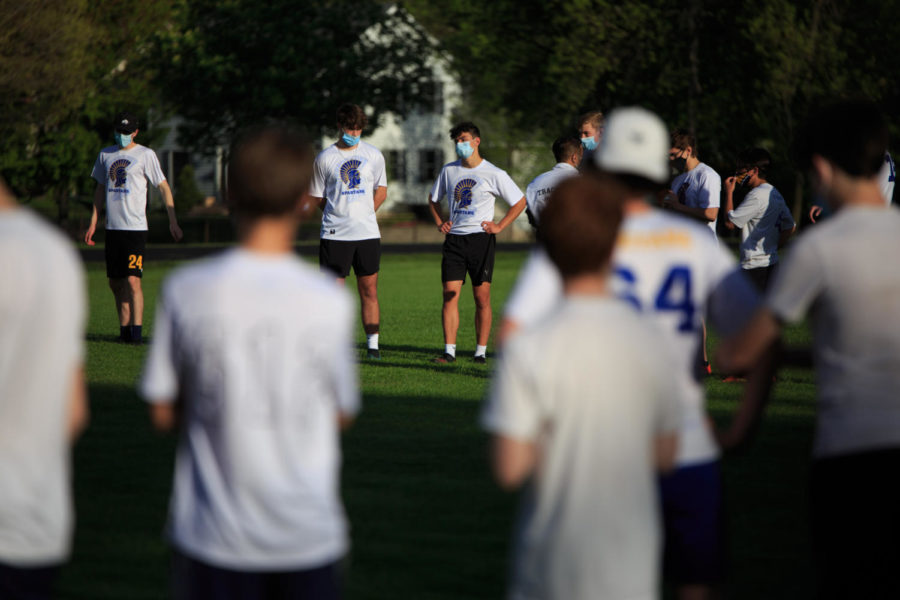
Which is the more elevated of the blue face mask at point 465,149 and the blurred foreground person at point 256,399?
the blue face mask at point 465,149

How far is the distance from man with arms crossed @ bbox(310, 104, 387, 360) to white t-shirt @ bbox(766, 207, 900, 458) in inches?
390

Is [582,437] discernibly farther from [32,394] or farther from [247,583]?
[32,394]

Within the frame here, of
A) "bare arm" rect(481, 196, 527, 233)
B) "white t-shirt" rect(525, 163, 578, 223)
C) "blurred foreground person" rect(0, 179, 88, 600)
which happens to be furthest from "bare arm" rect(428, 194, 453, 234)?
"blurred foreground person" rect(0, 179, 88, 600)

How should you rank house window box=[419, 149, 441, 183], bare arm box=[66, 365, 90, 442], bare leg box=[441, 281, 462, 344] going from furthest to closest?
1. house window box=[419, 149, 441, 183]
2. bare leg box=[441, 281, 462, 344]
3. bare arm box=[66, 365, 90, 442]

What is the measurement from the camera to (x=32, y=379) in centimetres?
333

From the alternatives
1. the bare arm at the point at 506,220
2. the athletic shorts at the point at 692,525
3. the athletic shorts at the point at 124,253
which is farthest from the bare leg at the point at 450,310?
the athletic shorts at the point at 692,525

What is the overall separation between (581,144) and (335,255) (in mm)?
2893

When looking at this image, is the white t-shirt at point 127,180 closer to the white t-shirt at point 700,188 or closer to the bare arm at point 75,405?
the white t-shirt at point 700,188

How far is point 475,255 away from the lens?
13586 millimetres

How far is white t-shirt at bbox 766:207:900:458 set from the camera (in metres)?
3.84

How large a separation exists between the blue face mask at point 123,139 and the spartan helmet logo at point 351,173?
2.97 m

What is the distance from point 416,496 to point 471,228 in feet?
21.6

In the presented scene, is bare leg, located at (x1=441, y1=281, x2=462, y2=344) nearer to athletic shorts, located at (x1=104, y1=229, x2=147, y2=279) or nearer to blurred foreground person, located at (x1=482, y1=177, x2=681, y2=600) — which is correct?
athletic shorts, located at (x1=104, y1=229, x2=147, y2=279)

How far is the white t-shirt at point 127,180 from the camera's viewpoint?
14.8m
